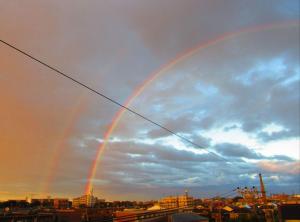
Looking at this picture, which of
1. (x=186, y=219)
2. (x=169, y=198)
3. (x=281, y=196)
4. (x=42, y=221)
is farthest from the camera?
(x=281, y=196)

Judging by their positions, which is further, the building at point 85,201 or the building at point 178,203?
the building at point 85,201

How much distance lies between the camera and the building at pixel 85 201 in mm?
101738

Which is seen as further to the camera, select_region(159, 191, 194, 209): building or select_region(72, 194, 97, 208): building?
select_region(72, 194, 97, 208): building

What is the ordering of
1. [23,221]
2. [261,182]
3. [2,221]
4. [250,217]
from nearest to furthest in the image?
[2,221] < [23,221] < [250,217] < [261,182]

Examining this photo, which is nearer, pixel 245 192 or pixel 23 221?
pixel 23 221

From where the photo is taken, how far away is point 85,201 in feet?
351

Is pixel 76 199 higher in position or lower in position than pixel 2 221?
higher

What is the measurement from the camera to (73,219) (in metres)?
34.7

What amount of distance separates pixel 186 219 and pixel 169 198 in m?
106

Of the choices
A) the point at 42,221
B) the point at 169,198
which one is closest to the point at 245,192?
the point at 169,198

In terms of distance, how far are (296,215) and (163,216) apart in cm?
3408

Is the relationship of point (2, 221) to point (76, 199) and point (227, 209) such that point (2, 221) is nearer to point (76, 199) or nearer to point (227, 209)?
point (227, 209)

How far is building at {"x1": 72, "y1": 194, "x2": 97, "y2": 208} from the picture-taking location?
334ft

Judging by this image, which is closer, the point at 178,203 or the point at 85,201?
the point at 178,203
